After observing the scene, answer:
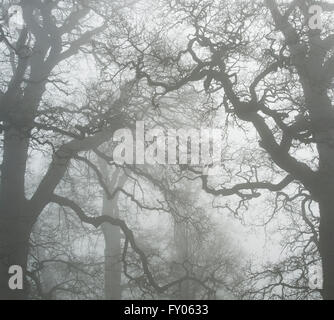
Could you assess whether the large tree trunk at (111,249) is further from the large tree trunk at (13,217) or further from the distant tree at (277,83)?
the distant tree at (277,83)

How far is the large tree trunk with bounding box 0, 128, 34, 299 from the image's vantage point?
989cm

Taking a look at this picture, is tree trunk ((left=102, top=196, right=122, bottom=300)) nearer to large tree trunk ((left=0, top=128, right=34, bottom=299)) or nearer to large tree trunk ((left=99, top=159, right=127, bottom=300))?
large tree trunk ((left=99, top=159, right=127, bottom=300))

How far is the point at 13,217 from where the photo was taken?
1023 cm

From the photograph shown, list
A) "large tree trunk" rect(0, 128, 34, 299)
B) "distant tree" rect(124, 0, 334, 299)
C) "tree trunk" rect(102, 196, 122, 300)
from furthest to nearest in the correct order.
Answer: "tree trunk" rect(102, 196, 122, 300) → "large tree trunk" rect(0, 128, 34, 299) → "distant tree" rect(124, 0, 334, 299)

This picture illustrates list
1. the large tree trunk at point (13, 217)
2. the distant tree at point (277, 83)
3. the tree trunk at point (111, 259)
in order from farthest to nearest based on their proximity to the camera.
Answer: the tree trunk at point (111, 259) < the large tree trunk at point (13, 217) < the distant tree at point (277, 83)

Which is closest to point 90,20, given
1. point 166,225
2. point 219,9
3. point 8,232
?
point 219,9

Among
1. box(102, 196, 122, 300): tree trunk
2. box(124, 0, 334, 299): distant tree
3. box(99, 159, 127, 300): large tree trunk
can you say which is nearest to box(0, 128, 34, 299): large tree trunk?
box(124, 0, 334, 299): distant tree

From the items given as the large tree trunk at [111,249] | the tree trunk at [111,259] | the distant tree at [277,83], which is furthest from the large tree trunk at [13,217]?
the tree trunk at [111,259]

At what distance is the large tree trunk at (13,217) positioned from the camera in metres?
9.89

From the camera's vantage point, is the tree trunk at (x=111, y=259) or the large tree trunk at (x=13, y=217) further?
Result: the tree trunk at (x=111, y=259)

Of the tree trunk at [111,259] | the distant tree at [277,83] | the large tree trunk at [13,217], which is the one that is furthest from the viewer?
the tree trunk at [111,259]

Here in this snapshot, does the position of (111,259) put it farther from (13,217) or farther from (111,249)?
(13,217)
